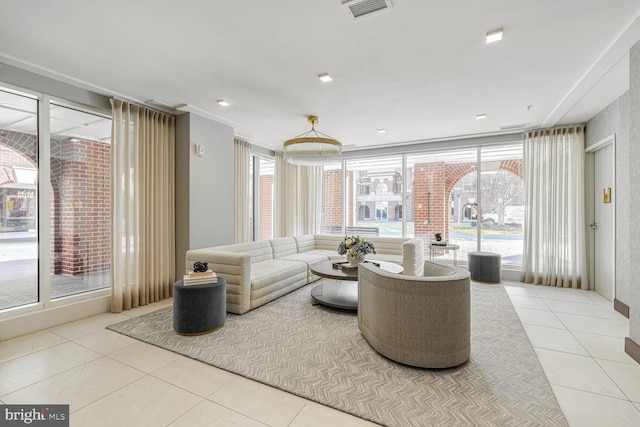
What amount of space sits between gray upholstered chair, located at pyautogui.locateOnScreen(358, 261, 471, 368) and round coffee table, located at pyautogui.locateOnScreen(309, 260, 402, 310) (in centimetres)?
103

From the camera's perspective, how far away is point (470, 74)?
3.01m

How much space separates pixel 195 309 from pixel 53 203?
217 cm

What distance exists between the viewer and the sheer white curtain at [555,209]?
4648 mm

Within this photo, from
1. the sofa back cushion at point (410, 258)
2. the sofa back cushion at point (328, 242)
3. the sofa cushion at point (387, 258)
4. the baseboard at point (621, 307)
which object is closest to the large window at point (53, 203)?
the sofa back cushion at point (328, 242)

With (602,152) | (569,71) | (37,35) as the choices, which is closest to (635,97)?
(569,71)

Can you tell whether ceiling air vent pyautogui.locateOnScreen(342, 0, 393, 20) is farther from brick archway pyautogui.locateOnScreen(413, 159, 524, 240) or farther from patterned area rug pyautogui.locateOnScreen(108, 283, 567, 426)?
brick archway pyautogui.locateOnScreen(413, 159, 524, 240)

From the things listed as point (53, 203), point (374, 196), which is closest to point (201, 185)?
point (53, 203)

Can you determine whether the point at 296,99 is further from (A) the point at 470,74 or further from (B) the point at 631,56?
(B) the point at 631,56

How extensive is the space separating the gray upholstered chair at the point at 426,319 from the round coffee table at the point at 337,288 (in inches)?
40.5

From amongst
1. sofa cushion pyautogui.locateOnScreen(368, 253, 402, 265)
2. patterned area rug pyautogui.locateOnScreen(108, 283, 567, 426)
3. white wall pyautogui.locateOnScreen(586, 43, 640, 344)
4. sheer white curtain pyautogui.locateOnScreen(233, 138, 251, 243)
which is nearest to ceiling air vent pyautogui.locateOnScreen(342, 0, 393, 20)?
white wall pyautogui.locateOnScreen(586, 43, 640, 344)

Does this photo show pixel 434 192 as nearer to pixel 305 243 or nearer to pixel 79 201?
pixel 305 243

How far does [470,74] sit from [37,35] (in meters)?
3.90

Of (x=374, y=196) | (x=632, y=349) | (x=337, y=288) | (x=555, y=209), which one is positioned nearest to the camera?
(x=632, y=349)

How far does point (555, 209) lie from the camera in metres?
4.80
